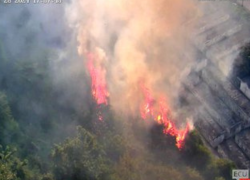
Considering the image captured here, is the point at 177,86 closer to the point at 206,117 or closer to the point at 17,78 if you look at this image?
the point at 206,117

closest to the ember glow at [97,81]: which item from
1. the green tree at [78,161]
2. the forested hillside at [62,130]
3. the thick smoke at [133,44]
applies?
the forested hillside at [62,130]

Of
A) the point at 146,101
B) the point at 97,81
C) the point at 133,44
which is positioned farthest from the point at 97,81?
the point at 133,44

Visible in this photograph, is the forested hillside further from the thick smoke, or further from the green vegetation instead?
the thick smoke

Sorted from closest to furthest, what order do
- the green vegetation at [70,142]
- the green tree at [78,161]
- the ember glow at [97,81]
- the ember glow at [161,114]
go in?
the green tree at [78,161]
the green vegetation at [70,142]
the ember glow at [161,114]
the ember glow at [97,81]

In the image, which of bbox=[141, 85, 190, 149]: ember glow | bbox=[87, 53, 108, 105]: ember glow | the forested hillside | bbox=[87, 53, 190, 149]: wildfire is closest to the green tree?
the forested hillside

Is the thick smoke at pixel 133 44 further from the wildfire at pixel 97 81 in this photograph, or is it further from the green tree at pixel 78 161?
the green tree at pixel 78 161

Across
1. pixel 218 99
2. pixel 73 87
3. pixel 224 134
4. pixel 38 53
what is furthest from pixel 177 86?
pixel 38 53
